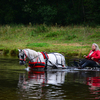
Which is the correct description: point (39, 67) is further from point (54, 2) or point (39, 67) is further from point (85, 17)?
point (54, 2)

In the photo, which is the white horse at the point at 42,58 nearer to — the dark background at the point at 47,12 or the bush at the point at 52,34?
the bush at the point at 52,34

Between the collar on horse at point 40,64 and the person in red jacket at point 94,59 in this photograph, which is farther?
the person in red jacket at point 94,59

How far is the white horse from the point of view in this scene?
39.6 feet

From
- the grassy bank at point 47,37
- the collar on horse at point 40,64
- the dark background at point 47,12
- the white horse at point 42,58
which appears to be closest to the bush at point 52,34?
the grassy bank at point 47,37

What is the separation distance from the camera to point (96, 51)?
1294 centimetres

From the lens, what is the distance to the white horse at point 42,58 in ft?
39.6

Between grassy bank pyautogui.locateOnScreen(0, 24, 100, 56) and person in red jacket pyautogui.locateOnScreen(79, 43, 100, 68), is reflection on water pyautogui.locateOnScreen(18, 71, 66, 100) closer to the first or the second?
person in red jacket pyautogui.locateOnScreen(79, 43, 100, 68)

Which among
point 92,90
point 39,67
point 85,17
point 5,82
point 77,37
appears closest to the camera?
point 92,90

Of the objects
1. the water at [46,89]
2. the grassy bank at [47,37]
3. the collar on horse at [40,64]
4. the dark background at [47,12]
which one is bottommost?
the water at [46,89]

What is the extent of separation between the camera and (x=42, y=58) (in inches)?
490

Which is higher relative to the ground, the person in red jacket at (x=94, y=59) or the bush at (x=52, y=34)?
the bush at (x=52, y=34)

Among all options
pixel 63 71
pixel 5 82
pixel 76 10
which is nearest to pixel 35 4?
pixel 76 10

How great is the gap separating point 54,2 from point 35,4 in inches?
137

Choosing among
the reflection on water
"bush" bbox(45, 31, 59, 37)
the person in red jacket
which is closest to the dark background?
"bush" bbox(45, 31, 59, 37)
